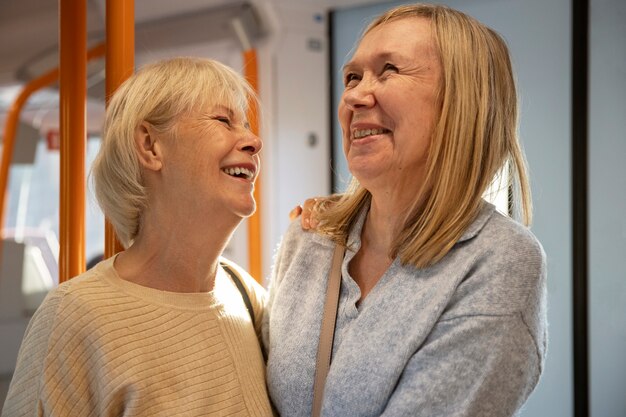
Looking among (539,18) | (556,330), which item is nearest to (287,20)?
(539,18)

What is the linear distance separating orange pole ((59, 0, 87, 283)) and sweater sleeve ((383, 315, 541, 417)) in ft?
2.93

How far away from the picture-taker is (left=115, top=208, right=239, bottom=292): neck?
150 centimetres

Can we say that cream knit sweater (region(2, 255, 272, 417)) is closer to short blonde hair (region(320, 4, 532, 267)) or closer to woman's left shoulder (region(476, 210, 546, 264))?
short blonde hair (region(320, 4, 532, 267))

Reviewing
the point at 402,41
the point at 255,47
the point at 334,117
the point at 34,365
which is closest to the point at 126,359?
the point at 34,365

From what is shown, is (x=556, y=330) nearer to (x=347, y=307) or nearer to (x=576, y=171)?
(x=576, y=171)

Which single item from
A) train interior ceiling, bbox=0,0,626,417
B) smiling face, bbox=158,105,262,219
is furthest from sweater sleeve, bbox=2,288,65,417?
train interior ceiling, bbox=0,0,626,417

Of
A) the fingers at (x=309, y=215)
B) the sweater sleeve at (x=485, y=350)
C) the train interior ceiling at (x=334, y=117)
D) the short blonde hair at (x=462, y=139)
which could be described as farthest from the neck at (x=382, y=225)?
the train interior ceiling at (x=334, y=117)

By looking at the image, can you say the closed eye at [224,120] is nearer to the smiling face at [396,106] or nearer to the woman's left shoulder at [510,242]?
the smiling face at [396,106]

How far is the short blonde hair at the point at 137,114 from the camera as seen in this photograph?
1503 mm

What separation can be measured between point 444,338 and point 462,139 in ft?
1.30

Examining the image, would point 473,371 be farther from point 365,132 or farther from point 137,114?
point 137,114

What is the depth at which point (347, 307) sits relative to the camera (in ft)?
4.79

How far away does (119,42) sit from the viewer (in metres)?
1.64

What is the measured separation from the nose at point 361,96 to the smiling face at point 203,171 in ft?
0.89
